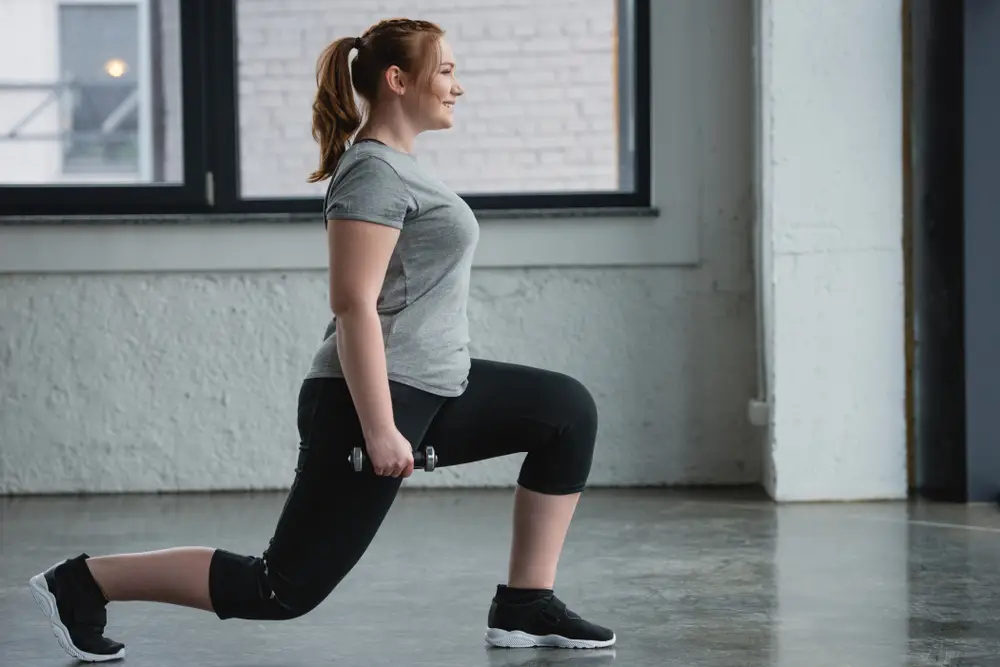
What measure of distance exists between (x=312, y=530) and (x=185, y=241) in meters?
2.72

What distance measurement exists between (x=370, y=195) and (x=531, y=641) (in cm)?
96

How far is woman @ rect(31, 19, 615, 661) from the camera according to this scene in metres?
2.21

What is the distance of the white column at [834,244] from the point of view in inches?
172

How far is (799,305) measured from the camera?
4441mm

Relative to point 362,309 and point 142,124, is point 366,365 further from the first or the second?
point 142,124

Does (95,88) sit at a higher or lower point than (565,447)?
higher

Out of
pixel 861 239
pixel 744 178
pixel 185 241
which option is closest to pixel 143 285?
pixel 185 241

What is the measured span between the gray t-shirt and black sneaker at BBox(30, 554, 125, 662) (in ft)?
1.91

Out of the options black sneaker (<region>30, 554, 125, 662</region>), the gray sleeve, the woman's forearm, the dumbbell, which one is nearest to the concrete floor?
black sneaker (<region>30, 554, 125, 662</region>)

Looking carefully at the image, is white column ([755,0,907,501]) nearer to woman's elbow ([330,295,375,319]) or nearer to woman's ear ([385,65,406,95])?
woman's ear ([385,65,406,95])

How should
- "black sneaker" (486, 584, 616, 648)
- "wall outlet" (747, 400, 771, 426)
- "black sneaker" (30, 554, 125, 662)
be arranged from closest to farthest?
"black sneaker" (30, 554, 125, 662)
"black sneaker" (486, 584, 616, 648)
"wall outlet" (747, 400, 771, 426)

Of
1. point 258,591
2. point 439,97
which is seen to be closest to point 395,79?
point 439,97

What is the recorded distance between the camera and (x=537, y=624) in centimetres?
260

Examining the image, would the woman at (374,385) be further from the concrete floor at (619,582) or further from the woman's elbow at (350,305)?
the concrete floor at (619,582)
